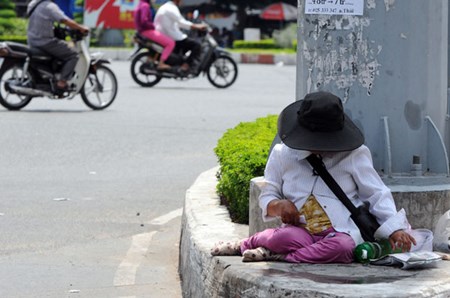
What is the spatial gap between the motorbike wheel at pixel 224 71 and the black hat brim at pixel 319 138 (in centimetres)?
1536

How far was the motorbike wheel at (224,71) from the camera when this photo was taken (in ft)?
67.6

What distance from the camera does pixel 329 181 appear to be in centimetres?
509

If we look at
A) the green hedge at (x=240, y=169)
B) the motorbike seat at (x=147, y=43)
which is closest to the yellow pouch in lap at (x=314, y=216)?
the green hedge at (x=240, y=169)

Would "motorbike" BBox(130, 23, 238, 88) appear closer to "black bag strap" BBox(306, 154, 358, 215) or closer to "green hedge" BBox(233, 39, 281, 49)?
"black bag strap" BBox(306, 154, 358, 215)

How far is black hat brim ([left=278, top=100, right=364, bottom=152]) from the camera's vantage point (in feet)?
16.5

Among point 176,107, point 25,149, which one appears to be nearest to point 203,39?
point 176,107

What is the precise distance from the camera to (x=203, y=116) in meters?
15.2

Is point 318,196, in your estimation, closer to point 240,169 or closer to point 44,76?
point 240,169

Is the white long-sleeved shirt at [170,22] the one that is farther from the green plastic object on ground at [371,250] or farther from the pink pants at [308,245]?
the green plastic object on ground at [371,250]

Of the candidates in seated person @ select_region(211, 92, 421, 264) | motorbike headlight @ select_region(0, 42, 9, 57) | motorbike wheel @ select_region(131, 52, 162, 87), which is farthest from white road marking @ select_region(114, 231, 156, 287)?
motorbike wheel @ select_region(131, 52, 162, 87)

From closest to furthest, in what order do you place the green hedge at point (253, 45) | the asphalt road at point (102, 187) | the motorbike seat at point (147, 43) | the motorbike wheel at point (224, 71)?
the asphalt road at point (102, 187), the motorbike seat at point (147, 43), the motorbike wheel at point (224, 71), the green hedge at point (253, 45)

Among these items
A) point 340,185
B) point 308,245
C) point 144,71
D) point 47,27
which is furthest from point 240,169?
point 144,71

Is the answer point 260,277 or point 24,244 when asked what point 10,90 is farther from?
point 260,277

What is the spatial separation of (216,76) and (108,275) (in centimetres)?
1457
